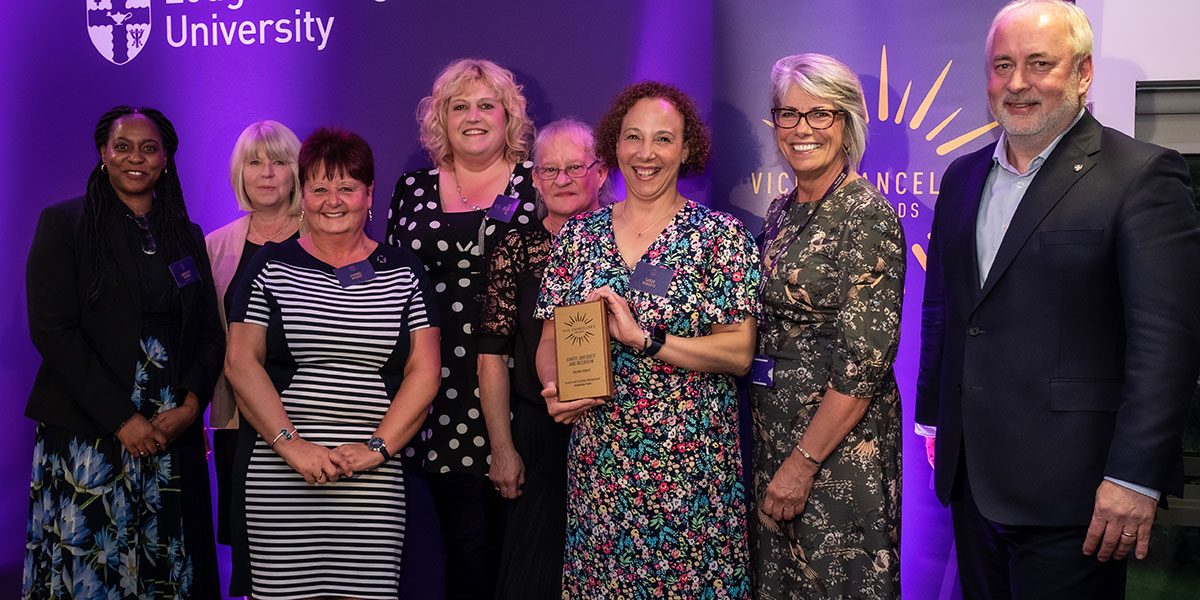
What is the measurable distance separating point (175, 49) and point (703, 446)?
10.2ft

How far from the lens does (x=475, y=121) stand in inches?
136

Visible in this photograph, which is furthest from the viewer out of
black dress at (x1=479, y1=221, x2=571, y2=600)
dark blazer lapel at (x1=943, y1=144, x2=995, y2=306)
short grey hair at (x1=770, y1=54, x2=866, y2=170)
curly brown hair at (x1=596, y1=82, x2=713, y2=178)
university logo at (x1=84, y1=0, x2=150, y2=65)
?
university logo at (x1=84, y1=0, x2=150, y2=65)

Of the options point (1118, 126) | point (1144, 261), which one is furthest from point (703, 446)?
point (1118, 126)

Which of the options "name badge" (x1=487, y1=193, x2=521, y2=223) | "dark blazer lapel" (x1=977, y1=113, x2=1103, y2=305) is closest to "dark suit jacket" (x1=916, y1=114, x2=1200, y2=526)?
"dark blazer lapel" (x1=977, y1=113, x2=1103, y2=305)

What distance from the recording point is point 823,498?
102 inches

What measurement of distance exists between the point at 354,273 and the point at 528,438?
2.53ft

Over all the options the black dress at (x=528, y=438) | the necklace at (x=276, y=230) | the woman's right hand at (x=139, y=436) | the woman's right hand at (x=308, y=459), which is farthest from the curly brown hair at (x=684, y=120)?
the woman's right hand at (x=139, y=436)

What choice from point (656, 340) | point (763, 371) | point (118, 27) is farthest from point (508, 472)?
point (118, 27)

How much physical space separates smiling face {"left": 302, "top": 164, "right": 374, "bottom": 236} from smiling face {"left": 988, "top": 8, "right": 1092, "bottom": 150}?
6.25ft

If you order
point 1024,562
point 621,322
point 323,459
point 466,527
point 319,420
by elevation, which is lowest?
point 466,527

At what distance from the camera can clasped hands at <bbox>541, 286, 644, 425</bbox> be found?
252 cm

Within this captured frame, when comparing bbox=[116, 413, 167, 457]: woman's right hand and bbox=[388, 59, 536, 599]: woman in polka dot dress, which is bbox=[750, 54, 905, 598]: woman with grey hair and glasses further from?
bbox=[116, 413, 167, 457]: woman's right hand

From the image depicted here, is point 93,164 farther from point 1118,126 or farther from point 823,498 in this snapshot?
point 1118,126

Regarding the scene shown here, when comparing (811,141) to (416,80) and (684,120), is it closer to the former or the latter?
(684,120)
